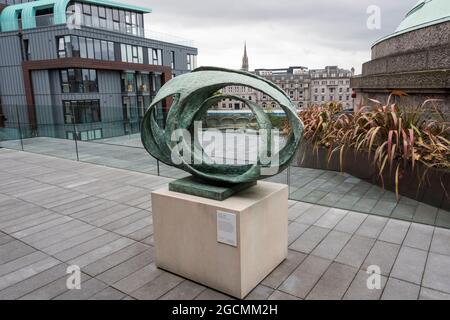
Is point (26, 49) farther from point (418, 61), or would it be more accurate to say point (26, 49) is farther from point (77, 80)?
point (418, 61)

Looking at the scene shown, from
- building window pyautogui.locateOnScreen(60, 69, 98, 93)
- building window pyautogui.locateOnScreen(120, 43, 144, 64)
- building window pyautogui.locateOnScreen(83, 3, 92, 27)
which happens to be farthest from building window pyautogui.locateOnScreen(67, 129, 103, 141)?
building window pyautogui.locateOnScreen(83, 3, 92, 27)

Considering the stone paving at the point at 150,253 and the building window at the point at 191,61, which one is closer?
the stone paving at the point at 150,253

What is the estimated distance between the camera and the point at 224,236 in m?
3.37

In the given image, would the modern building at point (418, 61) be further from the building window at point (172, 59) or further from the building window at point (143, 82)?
the building window at point (172, 59)

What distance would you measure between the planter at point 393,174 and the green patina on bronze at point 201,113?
332cm

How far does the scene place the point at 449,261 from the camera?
3986 millimetres

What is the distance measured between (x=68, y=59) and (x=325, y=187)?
22.6 meters

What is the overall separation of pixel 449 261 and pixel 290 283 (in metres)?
1.95

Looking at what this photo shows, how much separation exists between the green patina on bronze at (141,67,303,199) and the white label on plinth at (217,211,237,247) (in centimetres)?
41

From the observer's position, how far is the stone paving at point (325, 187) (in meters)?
5.43

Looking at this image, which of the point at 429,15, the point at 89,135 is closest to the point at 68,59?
the point at 89,135

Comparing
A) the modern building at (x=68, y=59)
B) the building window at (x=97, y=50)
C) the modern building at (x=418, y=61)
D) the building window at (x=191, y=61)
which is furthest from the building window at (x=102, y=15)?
the modern building at (x=418, y=61)

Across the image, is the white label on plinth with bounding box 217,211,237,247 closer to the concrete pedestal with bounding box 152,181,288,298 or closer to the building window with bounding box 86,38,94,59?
the concrete pedestal with bounding box 152,181,288,298
